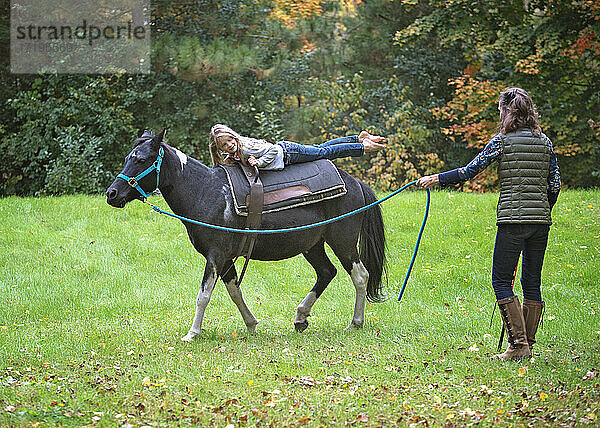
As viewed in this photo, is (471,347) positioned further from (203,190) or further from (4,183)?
(4,183)

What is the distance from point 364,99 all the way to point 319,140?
1.55 metres

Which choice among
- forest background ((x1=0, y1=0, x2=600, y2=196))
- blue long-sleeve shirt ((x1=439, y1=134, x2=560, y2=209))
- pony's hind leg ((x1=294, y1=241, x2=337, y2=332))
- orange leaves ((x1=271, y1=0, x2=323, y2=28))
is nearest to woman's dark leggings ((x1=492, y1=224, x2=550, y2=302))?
blue long-sleeve shirt ((x1=439, y1=134, x2=560, y2=209))

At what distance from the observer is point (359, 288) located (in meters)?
6.79

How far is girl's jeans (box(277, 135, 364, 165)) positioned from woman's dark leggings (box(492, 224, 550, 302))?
5.42 feet

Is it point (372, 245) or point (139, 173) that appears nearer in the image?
point (139, 173)

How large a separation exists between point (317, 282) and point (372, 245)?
0.66 m

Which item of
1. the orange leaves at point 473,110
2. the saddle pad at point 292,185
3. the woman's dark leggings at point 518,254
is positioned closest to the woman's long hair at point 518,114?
the woman's dark leggings at point 518,254

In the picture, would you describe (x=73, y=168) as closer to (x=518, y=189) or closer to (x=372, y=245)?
(x=372, y=245)

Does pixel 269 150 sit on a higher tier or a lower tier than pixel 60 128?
higher

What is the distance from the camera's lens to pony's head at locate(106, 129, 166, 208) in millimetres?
5871

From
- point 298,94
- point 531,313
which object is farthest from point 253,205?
point 298,94

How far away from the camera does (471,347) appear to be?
604cm

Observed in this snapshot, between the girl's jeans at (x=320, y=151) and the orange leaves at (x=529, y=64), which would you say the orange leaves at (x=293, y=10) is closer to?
the orange leaves at (x=529, y=64)

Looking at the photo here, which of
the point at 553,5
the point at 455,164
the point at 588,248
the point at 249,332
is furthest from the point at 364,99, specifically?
the point at 249,332
